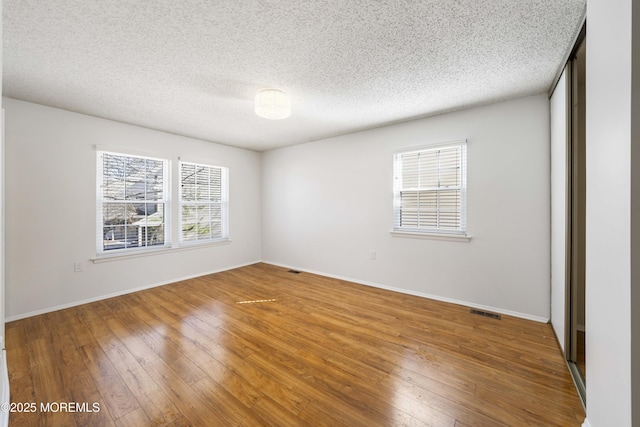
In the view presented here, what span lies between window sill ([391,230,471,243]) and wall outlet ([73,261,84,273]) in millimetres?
4353

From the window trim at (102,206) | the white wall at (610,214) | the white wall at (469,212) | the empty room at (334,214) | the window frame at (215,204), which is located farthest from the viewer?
the window frame at (215,204)

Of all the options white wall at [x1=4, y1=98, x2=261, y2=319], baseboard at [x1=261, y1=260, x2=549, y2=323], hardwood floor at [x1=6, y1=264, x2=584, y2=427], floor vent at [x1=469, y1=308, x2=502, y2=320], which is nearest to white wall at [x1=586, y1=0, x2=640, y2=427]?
hardwood floor at [x1=6, y1=264, x2=584, y2=427]

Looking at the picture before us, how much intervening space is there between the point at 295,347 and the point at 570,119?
9.89 feet

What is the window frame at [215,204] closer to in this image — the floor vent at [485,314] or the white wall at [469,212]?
the white wall at [469,212]

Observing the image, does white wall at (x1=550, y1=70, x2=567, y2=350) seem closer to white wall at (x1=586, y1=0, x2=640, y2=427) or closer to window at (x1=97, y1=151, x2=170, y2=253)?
white wall at (x1=586, y1=0, x2=640, y2=427)

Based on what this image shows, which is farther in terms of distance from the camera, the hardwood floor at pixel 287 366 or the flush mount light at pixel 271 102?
the flush mount light at pixel 271 102

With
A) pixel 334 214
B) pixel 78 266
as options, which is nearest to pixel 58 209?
pixel 78 266

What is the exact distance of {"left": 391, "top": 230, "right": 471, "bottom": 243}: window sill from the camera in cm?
321

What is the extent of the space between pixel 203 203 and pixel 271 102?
292 centimetres

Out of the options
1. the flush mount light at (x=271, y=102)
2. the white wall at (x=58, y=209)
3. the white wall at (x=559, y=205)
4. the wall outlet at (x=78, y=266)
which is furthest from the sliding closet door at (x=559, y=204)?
the wall outlet at (x=78, y=266)

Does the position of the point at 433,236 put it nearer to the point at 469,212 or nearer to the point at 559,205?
the point at 469,212

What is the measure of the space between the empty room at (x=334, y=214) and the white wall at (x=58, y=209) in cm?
2

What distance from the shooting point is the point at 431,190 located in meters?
3.48

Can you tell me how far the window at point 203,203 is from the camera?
4.45 meters
